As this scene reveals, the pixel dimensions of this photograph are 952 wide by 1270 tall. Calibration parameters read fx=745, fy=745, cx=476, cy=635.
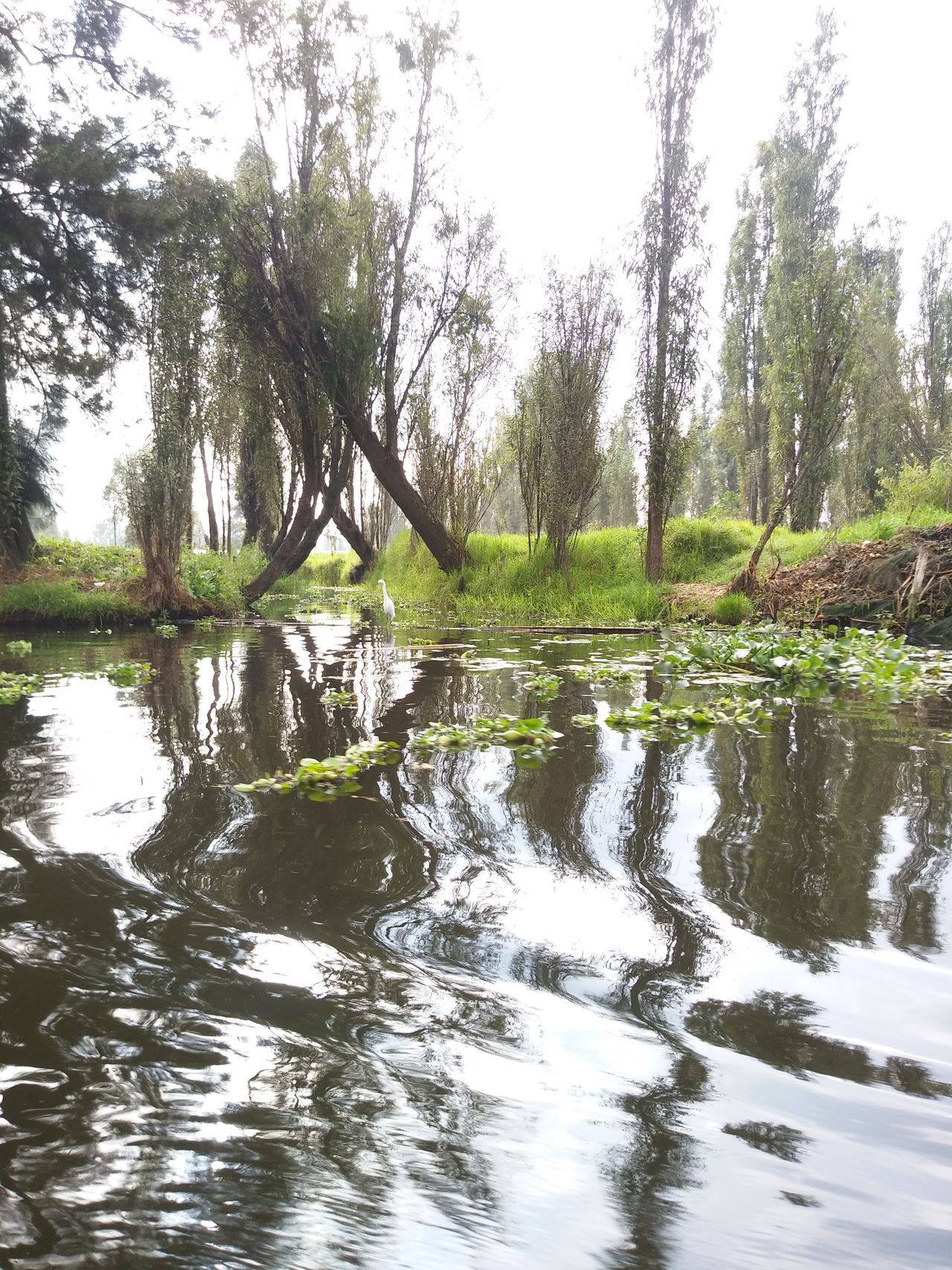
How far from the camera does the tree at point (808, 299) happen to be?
35.1 ft

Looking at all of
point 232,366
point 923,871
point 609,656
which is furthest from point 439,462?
point 923,871

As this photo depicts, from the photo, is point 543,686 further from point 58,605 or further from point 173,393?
point 58,605

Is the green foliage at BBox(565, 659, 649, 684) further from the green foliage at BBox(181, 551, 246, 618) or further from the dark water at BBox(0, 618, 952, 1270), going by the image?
the green foliage at BBox(181, 551, 246, 618)

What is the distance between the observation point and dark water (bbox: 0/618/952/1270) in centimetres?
83

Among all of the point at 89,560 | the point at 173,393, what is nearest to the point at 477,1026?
the point at 173,393

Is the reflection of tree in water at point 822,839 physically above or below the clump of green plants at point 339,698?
below

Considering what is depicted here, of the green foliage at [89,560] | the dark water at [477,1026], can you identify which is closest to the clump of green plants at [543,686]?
the dark water at [477,1026]

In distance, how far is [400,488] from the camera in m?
14.7

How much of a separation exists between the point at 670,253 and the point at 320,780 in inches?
513

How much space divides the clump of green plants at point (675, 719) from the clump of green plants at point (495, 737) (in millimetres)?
432

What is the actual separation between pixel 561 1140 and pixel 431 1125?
0.17m

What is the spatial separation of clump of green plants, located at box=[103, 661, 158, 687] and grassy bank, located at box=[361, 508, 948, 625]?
7.09 meters

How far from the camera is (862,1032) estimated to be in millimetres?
1194

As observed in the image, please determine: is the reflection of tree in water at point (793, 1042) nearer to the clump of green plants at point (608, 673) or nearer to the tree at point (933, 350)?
the clump of green plants at point (608, 673)
